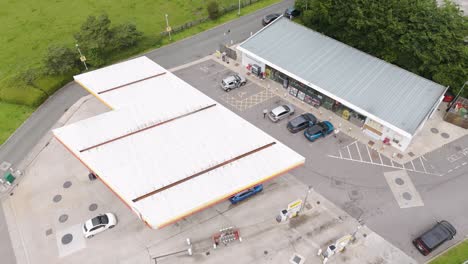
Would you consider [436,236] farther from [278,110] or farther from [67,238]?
[67,238]

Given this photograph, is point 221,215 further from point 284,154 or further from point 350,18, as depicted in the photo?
point 350,18

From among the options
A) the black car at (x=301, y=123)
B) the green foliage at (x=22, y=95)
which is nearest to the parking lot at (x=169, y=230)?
the black car at (x=301, y=123)

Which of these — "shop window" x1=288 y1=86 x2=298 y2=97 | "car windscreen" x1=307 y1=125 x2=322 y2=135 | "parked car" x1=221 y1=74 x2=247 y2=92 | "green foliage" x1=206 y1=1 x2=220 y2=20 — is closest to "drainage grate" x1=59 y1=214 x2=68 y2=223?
"parked car" x1=221 y1=74 x2=247 y2=92

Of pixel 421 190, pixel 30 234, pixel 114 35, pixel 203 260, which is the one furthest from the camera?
pixel 114 35

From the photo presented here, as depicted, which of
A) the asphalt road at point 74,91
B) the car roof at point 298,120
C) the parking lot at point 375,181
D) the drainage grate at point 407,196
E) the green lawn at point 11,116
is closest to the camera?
the parking lot at point 375,181

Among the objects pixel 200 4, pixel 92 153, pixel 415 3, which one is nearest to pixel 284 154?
pixel 92 153

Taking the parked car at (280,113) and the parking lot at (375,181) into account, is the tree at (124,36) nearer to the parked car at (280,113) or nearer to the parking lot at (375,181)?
the parking lot at (375,181)

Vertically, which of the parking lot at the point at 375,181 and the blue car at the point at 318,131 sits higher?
the blue car at the point at 318,131
